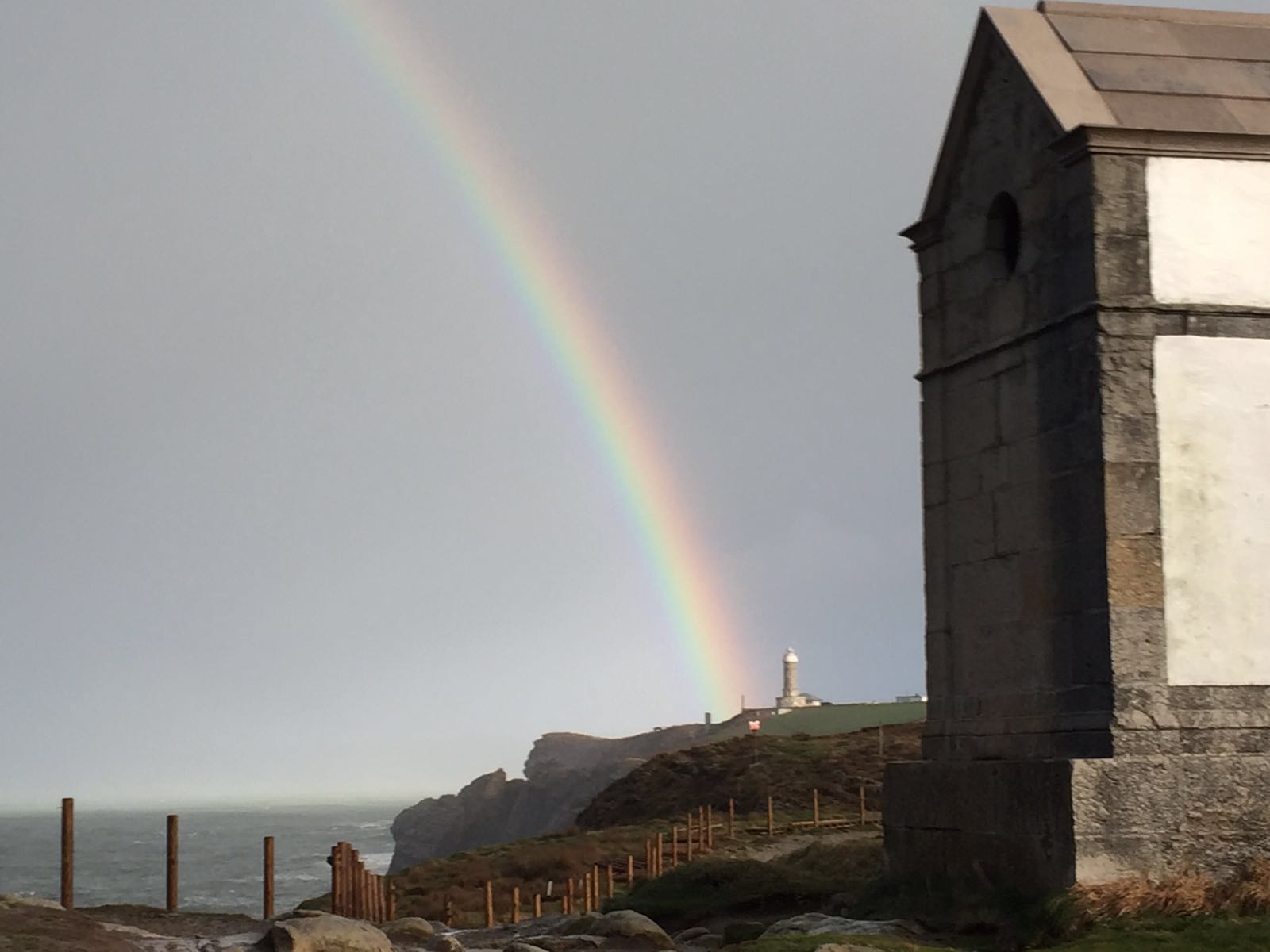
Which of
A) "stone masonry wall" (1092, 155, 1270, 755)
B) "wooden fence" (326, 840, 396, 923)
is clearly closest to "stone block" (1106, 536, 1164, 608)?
"stone masonry wall" (1092, 155, 1270, 755)

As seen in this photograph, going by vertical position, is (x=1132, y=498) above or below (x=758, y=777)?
above

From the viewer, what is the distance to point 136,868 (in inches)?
5591

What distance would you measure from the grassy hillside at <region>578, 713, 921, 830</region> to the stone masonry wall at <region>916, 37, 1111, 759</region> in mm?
28869

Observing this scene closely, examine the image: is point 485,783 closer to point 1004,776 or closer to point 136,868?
point 136,868

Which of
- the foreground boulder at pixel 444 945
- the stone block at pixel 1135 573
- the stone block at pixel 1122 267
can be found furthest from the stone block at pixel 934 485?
the foreground boulder at pixel 444 945

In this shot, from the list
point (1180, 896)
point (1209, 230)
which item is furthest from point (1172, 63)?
point (1180, 896)

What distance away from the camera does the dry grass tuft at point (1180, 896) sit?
12.1 meters

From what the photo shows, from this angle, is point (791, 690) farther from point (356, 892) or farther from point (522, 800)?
point (356, 892)

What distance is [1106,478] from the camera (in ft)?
42.8

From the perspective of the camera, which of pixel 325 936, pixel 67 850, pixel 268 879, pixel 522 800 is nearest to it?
pixel 325 936

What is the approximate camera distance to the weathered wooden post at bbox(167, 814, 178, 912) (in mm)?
20906

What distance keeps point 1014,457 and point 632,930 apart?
589 centimetres

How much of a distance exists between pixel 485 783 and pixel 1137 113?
399 ft

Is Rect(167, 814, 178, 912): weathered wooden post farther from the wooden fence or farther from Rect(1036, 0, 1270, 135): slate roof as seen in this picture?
Rect(1036, 0, 1270, 135): slate roof
